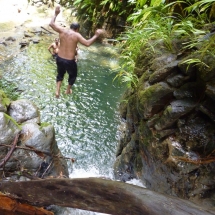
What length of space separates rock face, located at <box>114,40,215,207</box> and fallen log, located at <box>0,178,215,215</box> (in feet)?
4.81

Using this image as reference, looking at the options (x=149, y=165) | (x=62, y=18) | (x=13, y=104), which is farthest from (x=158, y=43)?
(x=62, y=18)

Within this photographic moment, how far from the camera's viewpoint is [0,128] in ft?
13.9

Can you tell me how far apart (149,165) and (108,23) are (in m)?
8.91

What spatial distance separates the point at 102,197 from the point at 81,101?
19.6 ft

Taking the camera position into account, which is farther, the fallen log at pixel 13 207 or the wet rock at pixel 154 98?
the wet rock at pixel 154 98

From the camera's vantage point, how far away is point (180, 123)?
11.3 feet

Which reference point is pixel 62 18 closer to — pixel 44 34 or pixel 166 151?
pixel 44 34

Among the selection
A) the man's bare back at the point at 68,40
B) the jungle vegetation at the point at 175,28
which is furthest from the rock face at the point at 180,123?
the man's bare back at the point at 68,40

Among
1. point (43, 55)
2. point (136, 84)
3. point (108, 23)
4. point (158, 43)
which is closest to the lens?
point (158, 43)

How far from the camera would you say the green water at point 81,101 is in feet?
20.9

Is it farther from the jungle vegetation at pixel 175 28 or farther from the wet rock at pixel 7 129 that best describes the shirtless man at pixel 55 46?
the wet rock at pixel 7 129

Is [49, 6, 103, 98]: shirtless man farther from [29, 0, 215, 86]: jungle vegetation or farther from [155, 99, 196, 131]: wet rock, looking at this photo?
[155, 99, 196, 131]: wet rock

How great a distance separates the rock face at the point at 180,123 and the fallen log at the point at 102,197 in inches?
57.7

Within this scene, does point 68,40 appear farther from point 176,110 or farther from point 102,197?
point 102,197
